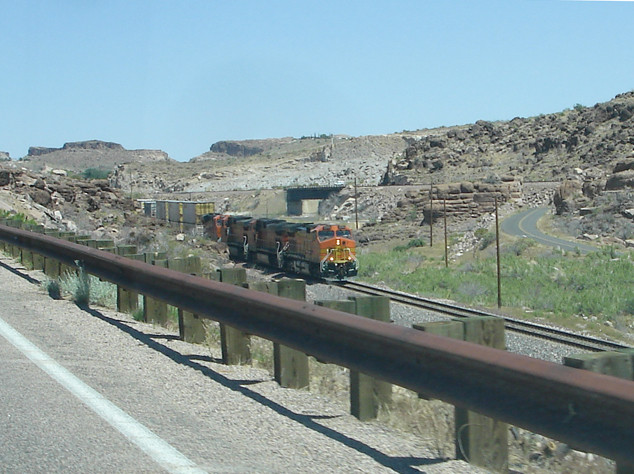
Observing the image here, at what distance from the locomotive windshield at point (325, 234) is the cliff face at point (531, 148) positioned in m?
57.0

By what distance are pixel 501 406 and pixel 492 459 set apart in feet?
2.60

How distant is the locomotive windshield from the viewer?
36.8 m

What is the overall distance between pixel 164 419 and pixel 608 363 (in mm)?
3142

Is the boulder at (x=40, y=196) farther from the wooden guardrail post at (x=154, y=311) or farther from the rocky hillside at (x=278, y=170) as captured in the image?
the rocky hillside at (x=278, y=170)

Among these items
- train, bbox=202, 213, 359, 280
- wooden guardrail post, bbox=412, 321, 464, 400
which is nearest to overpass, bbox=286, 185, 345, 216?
train, bbox=202, 213, 359, 280

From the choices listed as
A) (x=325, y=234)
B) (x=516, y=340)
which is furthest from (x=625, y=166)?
(x=516, y=340)

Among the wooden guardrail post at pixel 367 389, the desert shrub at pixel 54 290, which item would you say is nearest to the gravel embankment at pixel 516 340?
the desert shrub at pixel 54 290

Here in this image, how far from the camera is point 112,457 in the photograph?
4.91 m

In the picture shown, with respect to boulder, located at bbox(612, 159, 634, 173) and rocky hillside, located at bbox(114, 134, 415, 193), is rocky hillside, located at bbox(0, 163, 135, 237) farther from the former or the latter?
rocky hillside, located at bbox(114, 134, 415, 193)

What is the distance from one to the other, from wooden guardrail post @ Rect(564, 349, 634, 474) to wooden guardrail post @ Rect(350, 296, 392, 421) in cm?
203

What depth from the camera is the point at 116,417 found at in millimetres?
5766

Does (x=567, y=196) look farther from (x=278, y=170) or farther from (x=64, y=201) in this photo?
(x=278, y=170)

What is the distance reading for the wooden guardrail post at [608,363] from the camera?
13.8 ft

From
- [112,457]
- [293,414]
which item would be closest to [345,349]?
[293,414]
